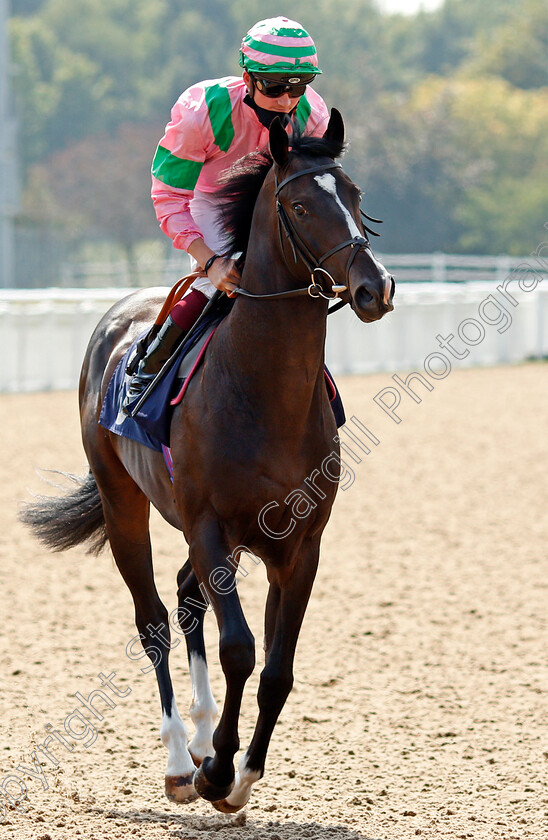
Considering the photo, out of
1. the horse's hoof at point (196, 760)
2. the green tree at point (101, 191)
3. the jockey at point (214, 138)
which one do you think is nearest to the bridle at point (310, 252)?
the jockey at point (214, 138)

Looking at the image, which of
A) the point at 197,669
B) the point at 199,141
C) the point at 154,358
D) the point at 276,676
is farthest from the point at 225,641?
the point at 199,141

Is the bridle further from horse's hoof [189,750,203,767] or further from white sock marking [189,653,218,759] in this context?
horse's hoof [189,750,203,767]

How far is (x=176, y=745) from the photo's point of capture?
4.37 m

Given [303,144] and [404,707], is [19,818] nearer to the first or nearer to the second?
[404,707]

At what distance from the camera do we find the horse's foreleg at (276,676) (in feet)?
12.5

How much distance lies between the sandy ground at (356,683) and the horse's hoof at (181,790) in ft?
0.17

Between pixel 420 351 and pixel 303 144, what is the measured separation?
15.2 m

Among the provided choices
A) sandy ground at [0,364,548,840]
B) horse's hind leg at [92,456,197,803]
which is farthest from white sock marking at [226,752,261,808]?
horse's hind leg at [92,456,197,803]

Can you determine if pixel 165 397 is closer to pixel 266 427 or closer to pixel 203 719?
pixel 266 427

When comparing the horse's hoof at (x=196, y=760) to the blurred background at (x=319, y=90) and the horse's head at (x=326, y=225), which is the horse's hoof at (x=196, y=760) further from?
the blurred background at (x=319, y=90)

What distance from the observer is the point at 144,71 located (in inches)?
3120

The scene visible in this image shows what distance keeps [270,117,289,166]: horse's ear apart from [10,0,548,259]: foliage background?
109 ft

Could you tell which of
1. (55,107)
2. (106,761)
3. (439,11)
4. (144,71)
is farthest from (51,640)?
(439,11)

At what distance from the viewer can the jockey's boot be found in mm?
4172
